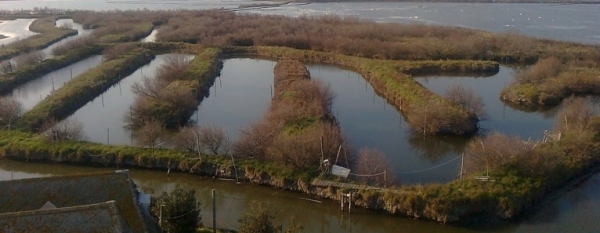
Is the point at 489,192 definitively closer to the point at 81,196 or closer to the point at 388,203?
the point at 388,203

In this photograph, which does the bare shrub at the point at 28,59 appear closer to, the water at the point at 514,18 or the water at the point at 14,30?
the water at the point at 14,30

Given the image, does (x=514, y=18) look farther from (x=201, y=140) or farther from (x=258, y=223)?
(x=258, y=223)

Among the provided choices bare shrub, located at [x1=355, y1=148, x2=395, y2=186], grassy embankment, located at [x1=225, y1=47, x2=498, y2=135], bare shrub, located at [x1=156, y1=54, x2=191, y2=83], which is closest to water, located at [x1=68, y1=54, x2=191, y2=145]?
bare shrub, located at [x1=156, y1=54, x2=191, y2=83]

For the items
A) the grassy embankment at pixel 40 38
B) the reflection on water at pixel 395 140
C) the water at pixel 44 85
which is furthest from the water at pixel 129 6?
the reflection on water at pixel 395 140

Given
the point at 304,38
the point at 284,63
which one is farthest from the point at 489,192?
the point at 304,38

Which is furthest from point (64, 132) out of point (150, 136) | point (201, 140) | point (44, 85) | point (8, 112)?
point (44, 85)
